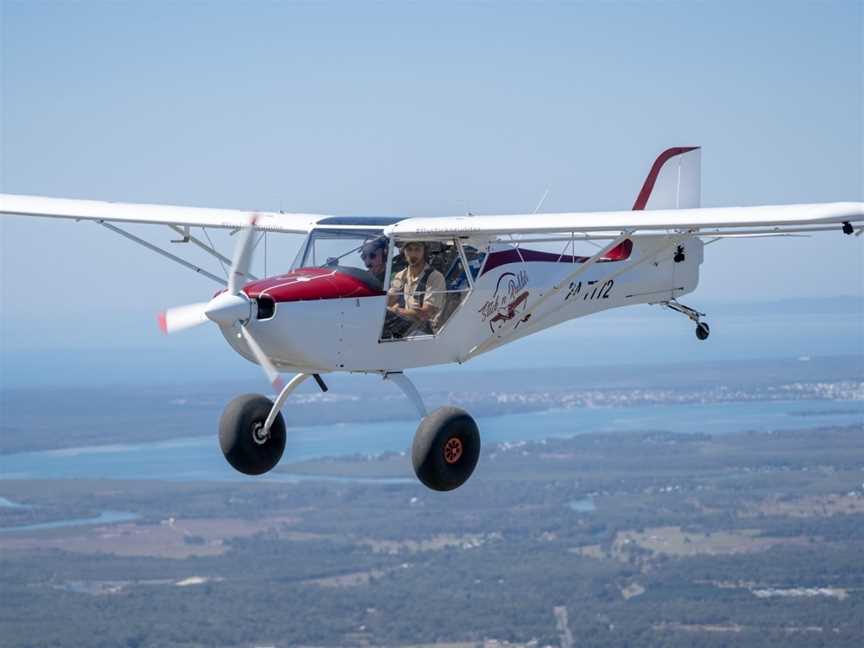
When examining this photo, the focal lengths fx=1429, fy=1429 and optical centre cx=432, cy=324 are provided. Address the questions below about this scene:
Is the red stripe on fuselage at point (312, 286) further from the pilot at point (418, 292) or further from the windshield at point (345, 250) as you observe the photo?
the pilot at point (418, 292)

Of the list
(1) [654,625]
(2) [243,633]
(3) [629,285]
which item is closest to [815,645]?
(1) [654,625]

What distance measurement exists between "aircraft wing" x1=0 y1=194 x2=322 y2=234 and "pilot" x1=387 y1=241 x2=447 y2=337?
167 centimetres

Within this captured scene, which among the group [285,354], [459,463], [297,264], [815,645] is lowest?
[815,645]

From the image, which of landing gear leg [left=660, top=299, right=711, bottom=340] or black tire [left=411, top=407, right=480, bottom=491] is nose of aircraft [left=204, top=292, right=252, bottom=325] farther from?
landing gear leg [left=660, top=299, right=711, bottom=340]

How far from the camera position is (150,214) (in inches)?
893

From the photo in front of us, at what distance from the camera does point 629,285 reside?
24.0 m

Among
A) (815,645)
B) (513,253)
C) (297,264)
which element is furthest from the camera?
(815,645)

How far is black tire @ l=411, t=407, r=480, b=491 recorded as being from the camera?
766 inches

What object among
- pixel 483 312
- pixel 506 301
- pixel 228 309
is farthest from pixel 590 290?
pixel 228 309

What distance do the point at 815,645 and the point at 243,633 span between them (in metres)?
74.4

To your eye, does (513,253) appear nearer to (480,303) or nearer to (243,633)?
(480,303)

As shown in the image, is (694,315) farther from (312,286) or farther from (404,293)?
(312,286)

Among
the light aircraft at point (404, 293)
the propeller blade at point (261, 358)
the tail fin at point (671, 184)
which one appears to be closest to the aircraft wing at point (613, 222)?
the light aircraft at point (404, 293)

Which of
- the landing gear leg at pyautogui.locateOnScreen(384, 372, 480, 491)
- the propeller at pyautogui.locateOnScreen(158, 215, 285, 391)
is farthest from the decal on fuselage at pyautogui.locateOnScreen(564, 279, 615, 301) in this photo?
the propeller at pyautogui.locateOnScreen(158, 215, 285, 391)
